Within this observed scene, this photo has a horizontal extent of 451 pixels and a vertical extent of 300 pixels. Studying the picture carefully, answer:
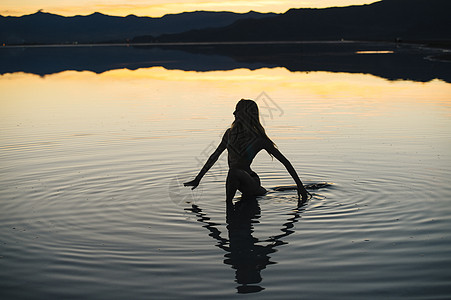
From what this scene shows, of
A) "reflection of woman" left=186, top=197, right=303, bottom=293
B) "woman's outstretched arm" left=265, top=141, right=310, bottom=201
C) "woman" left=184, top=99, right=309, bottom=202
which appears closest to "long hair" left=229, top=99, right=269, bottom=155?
"woman" left=184, top=99, right=309, bottom=202

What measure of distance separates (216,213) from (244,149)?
3.93ft

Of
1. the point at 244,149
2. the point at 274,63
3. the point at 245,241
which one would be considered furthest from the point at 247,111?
the point at 274,63

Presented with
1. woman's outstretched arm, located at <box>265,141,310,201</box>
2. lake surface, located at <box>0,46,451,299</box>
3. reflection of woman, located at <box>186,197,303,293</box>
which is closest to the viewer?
lake surface, located at <box>0,46,451,299</box>

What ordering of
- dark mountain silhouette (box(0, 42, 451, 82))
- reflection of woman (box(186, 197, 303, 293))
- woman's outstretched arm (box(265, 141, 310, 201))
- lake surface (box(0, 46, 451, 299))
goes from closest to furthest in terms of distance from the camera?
lake surface (box(0, 46, 451, 299))
reflection of woman (box(186, 197, 303, 293))
woman's outstretched arm (box(265, 141, 310, 201))
dark mountain silhouette (box(0, 42, 451, 82))

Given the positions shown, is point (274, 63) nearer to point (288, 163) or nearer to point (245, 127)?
point (245, 127)

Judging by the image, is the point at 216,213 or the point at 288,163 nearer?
the point at 288,163

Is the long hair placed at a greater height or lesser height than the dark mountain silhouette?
greater

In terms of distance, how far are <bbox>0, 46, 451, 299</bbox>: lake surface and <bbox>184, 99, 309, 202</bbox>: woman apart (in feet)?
1.27

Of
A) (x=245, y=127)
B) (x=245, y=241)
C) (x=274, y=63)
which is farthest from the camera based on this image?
(x=274, y=63)

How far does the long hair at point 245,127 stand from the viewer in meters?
9.91

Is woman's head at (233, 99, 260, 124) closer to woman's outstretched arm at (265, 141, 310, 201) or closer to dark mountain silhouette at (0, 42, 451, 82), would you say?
woman's outstretched arm at (265, 141, 310, 201)

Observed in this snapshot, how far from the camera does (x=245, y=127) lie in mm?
10086

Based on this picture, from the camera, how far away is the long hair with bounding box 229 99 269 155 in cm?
991

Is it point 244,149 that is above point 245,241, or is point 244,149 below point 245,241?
above
